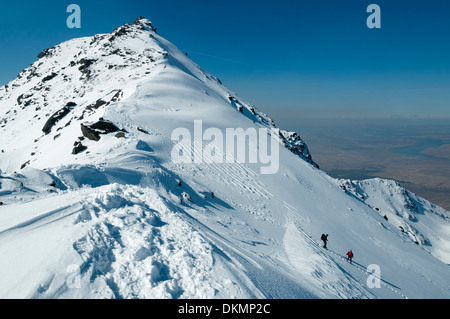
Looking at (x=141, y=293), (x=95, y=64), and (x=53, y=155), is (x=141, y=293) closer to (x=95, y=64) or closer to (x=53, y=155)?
(x=53, y=155)

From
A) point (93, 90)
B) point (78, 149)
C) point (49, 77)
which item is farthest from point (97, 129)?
point (49, 77)

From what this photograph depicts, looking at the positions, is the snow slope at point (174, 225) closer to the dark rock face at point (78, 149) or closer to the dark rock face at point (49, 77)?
the dark rock face at point (78, 149)

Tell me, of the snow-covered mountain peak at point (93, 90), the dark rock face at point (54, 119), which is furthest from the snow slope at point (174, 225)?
the dark rock face at point (54, 119)

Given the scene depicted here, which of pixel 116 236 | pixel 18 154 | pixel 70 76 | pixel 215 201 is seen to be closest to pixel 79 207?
pixel 116 236

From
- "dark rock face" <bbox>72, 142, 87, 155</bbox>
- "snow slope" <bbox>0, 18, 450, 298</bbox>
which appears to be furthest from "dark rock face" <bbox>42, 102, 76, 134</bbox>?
"dark rock face" <bbox>72, 142, 87, 155</bbox>

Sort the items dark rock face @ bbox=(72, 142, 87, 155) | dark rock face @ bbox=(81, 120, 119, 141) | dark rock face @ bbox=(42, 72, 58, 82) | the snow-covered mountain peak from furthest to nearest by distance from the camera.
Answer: dark rock face @ bbox=(42, 72, 58, 82)
the snow-covered mountain peak
dark rock face @ bbox=(81, 120, 119, 141)
dark rock face @ bbox=(72, 142, 87, 155)

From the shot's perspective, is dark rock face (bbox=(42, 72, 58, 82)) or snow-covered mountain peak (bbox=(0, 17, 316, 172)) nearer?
snow-covered mountain peak (bbox=(0, 17, 316, 172))

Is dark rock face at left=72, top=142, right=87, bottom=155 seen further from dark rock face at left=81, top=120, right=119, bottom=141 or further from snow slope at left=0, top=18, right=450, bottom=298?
dark rock face at left=81, top=120, right=119, bottom=141

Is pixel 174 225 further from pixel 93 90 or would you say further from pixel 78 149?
pixel 93 90
